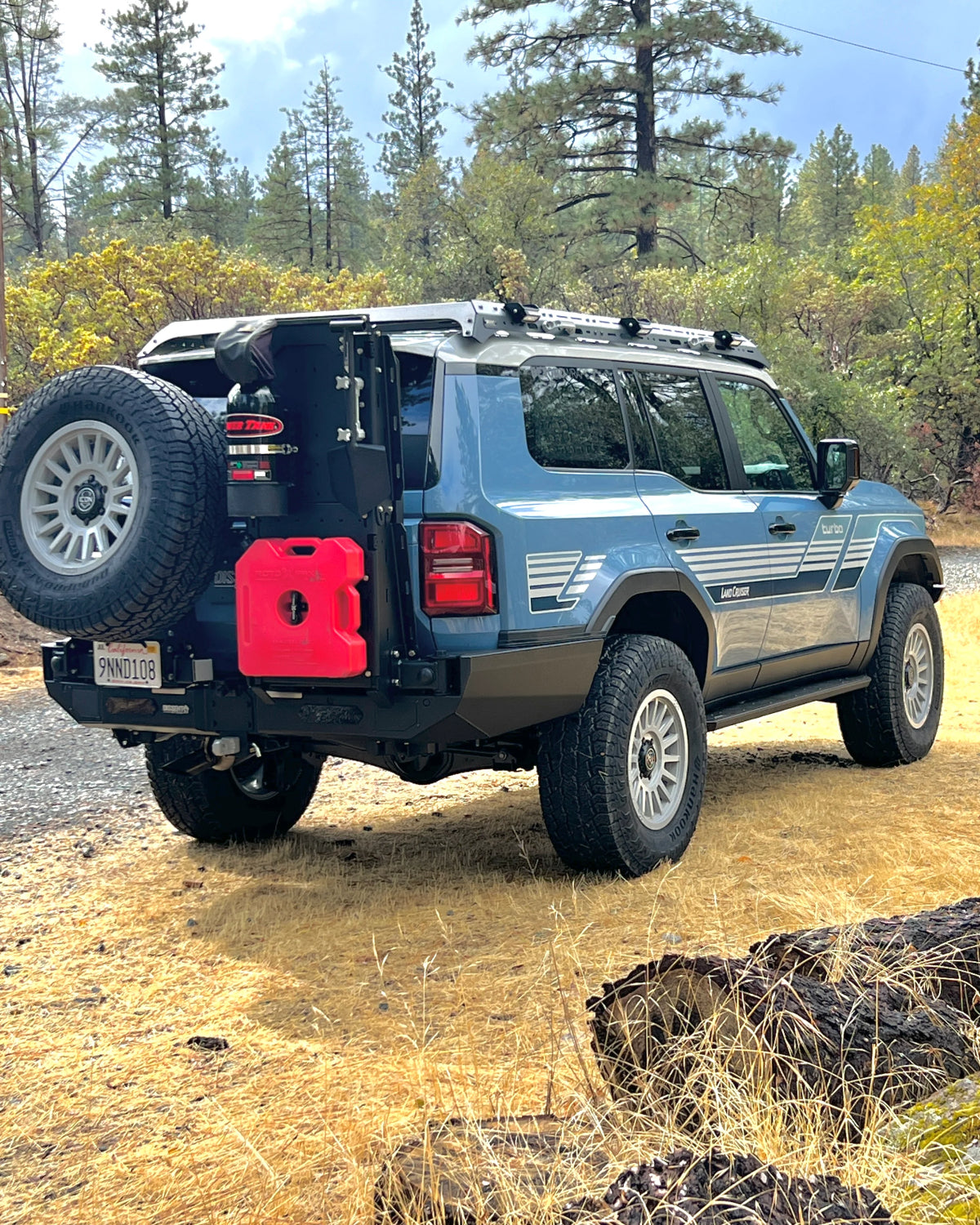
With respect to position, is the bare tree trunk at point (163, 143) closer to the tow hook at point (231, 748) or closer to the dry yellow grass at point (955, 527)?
the dry yellow grass at point (955, 527)

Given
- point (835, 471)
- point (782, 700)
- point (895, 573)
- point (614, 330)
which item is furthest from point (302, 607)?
point (895, 573)

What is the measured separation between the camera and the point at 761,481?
653cm

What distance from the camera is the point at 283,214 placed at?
51156mm

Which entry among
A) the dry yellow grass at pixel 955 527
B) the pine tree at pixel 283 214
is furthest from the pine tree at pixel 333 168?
the dry yellow grass at pixel 955 527

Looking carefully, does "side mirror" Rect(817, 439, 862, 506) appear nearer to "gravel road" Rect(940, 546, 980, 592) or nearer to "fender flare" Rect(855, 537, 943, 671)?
"fender flare" Rect(855, 537, 943, 671)

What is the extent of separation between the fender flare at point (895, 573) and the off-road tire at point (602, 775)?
2.48 metres

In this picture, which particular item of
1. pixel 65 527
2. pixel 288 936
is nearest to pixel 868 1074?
pixel 288 936

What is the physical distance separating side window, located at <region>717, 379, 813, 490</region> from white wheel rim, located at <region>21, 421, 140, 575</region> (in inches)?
121

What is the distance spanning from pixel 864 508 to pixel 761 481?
3.34 ft

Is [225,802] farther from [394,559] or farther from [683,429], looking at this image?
[683,429]

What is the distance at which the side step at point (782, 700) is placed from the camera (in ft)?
19.5

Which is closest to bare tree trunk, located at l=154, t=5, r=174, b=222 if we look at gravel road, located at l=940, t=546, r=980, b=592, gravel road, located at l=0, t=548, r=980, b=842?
gravel road, located at l=940, t=546, r=980, b=592

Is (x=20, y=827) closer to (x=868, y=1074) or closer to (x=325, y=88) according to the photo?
(x=868, y=1074)

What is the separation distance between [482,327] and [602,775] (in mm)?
1675
